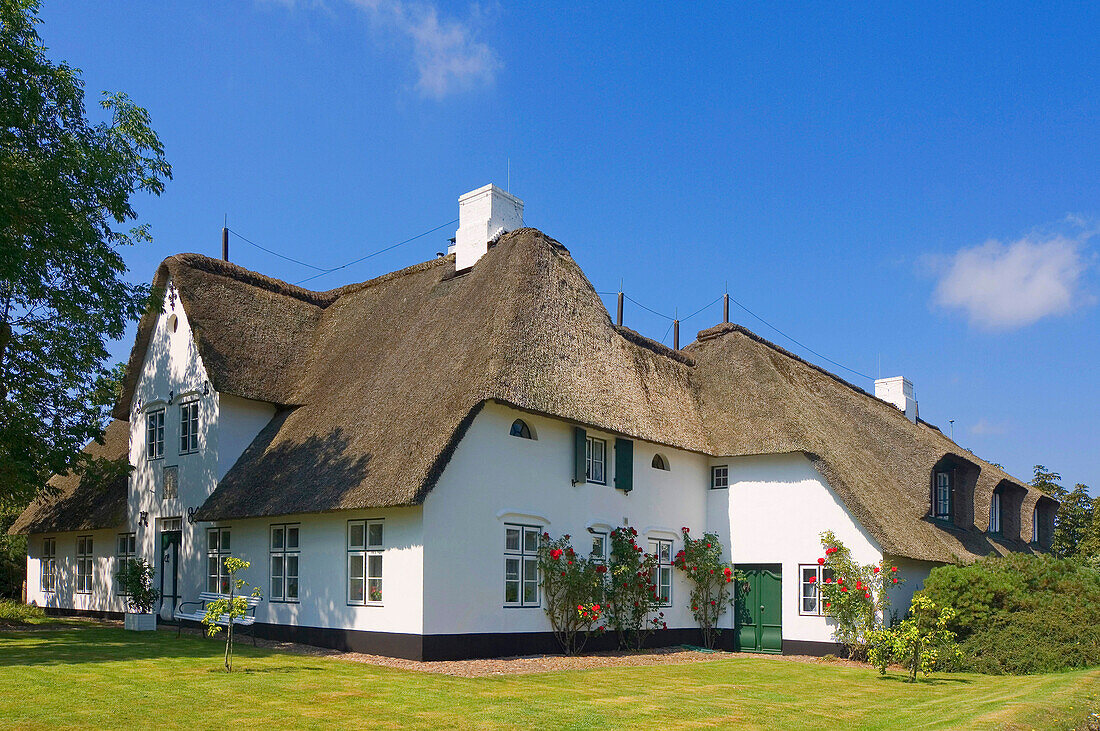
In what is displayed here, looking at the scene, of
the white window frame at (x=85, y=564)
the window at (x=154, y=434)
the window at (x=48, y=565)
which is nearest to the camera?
the window at (x=154, y=434)

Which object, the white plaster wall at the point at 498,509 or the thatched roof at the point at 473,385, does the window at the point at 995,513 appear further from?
the white plaster wall at the point at 498,509

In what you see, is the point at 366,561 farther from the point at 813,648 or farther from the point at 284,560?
the point at 813,648

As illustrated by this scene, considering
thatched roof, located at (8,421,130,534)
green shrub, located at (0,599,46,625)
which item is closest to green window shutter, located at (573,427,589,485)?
thatched roof, located at (8,421,130,534)

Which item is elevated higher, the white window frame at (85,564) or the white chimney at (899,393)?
the white chimney at (899,393)

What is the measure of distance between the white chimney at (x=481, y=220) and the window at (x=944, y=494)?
1302 centimetres

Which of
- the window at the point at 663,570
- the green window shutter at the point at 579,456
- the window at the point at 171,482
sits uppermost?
the green window shutter at the point at 579,456

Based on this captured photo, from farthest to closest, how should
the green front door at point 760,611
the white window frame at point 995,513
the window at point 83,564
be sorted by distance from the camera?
the white window frame at point 995,513 → the window at point 83,564 → the green front door at point 760,611

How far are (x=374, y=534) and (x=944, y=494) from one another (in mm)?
15774

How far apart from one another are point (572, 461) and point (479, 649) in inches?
178

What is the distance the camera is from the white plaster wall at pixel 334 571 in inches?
640

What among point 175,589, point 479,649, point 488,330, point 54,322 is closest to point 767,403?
point 488,330

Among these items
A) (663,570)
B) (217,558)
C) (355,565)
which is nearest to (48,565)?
(217,558)

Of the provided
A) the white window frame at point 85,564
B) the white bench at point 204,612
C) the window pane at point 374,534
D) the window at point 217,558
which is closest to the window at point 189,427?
the window at point 217,558

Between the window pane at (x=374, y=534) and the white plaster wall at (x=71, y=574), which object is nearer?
the window pane at (x=374, y=534)
